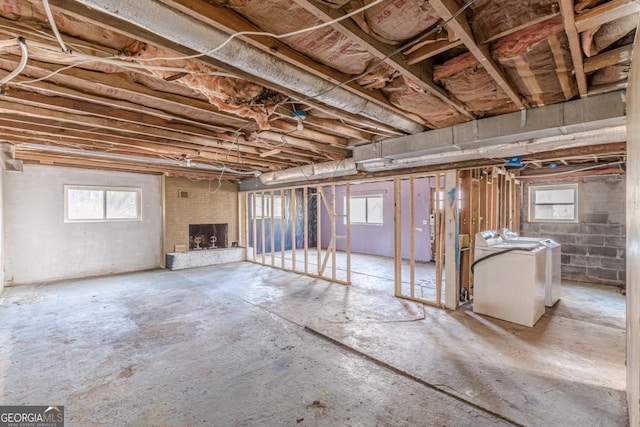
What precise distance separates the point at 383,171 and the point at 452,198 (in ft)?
3.72

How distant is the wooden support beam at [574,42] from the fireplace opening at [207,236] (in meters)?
7.39

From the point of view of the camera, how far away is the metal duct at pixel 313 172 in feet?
15.2

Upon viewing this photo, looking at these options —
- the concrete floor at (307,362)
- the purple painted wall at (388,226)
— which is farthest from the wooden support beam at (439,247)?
the purple painted wall at (388,226)

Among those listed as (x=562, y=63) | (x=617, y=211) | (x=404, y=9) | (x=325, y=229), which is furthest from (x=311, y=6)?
(x=325, y=229)

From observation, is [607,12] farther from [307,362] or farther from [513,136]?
[307,362]

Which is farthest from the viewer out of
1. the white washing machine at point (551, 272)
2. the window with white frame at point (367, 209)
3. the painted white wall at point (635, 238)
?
the window with white frame at point (367, 209)

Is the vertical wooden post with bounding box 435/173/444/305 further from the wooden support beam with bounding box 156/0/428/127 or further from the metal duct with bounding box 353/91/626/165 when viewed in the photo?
the wooden support beam with bounding box 156/0/428/127

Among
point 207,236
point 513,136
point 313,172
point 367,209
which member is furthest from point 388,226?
point 513,136

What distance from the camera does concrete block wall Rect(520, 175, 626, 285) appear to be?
5.14 meters

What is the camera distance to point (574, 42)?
1.58m

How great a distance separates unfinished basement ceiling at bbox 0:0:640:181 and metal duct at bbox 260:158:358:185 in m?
1.41

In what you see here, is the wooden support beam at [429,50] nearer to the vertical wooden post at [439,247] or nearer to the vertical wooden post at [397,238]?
the vertical wooden post at [439,247]

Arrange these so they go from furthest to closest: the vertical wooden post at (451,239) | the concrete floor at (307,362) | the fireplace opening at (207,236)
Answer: the fireplace opening at (207,236), the vertical wooden post at (451,239), the concrete floor at (307,362)

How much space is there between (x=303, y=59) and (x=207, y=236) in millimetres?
6793
